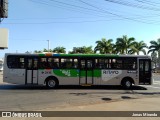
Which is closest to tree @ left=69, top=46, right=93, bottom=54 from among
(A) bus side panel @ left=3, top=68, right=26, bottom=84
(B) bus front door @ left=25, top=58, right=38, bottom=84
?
(B) bus front door @ left=25, top=58, right=38, bottom=84

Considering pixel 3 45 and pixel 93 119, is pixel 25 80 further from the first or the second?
pixel 3 45

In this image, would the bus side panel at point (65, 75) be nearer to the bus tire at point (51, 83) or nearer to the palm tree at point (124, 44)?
the bus tire at point (51, 83)

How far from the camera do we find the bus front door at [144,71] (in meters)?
21.4

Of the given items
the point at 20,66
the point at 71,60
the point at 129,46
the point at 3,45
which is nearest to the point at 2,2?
the point at 20,66

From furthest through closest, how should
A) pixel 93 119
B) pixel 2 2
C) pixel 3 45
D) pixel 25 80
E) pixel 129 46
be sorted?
1. pixel 129 46
2. pixel 3 45
3. pixel 25 80
4. pixel 2 2
5. pixel 93 119

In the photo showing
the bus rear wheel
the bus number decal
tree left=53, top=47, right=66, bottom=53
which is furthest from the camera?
tree left=53, top=47, right=66, bottom=53

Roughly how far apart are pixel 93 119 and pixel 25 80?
12.6m

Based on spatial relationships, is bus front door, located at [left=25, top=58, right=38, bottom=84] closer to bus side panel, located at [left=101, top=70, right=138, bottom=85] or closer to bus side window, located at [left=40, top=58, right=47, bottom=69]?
bus side window, located at [left=40, top=58, right=47, bottom=69]

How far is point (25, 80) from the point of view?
68.7ft

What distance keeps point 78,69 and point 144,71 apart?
525 cm

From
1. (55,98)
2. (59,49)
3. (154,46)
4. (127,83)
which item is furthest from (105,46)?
(55,98)

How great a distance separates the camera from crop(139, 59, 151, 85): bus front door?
21391 mm

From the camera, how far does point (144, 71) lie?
2152 centimetres

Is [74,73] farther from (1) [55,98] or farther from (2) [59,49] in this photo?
(2) [59,49]
